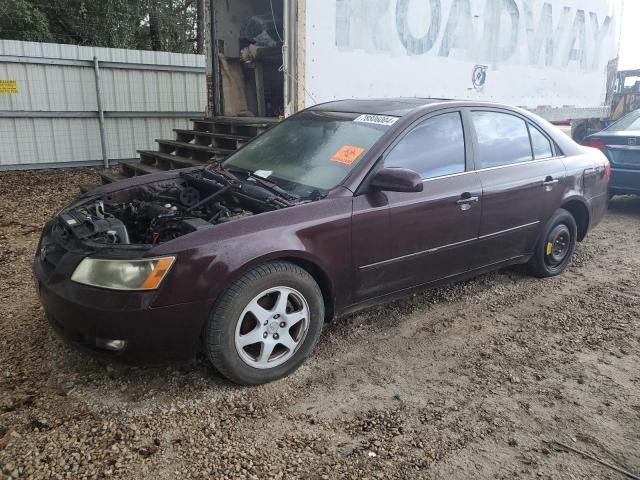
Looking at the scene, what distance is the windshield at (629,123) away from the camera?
284 inches

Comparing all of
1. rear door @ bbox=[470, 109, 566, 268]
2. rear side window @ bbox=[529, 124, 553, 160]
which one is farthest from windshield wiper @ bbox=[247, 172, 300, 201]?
rear side window @ bbox=[529, 124, 553, 160]

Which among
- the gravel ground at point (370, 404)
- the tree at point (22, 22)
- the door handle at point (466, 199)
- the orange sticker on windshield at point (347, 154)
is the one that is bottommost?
the gravel ground at point (370, 404)

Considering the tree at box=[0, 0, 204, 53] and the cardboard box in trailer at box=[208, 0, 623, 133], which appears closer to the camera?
the cardboard box in trailer at box=[208, 0, 623, 133]

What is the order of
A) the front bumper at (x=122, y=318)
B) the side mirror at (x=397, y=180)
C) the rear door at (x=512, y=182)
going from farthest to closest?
the rear door at (x=512, y=182), the side mirror at (x=397, y=180), the front bumper at (x=122, y=318)

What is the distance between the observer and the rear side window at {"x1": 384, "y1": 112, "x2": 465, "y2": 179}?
135 inches

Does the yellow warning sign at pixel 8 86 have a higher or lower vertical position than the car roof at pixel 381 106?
higher

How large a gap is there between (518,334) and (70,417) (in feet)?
9.33

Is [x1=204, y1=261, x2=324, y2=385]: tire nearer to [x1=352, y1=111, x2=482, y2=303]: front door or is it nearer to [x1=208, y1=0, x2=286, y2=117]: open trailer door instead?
[x1=352, y1=111, x2=482, y2=303]: front door

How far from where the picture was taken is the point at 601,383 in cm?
300

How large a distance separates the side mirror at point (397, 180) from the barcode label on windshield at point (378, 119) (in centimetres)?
52

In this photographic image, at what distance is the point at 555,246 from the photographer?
462 centimetres

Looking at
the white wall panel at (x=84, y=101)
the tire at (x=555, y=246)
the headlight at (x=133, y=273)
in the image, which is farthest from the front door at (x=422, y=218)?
the white wall panel at (x=84, y=101)

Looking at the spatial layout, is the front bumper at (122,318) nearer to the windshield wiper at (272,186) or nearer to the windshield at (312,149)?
the windshield wiper at (272,186)

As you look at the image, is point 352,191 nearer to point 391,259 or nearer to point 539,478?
point 391,259
